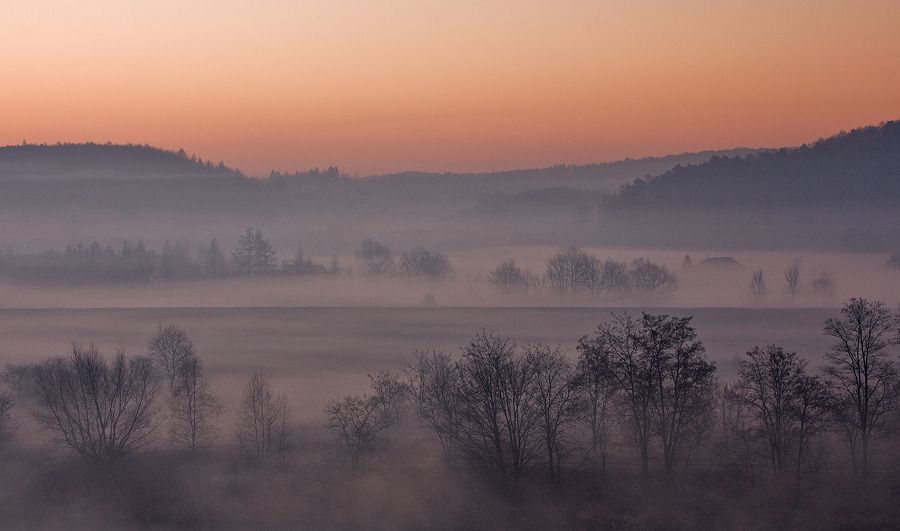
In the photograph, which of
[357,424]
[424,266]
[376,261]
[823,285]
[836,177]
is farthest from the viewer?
[836,177]

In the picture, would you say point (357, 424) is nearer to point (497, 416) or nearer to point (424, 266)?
point (497, 416)

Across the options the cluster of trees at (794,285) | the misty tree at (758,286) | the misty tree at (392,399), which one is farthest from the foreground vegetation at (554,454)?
the cluster of trees at (794,285)

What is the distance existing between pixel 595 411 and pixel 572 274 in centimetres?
8247

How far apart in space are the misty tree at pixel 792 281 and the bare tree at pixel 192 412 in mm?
80346

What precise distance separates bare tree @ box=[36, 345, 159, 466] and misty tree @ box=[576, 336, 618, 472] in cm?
1999

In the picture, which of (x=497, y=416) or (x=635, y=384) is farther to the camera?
(x=497, y=416)

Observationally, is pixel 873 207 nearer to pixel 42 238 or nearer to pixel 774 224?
pixel 774 224

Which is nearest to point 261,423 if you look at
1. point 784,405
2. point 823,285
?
point 784,405

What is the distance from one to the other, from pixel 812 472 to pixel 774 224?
511 feet

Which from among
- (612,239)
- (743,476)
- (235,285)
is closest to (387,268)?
(235,285)

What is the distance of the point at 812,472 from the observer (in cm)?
3544

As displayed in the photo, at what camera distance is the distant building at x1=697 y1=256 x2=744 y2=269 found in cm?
13475

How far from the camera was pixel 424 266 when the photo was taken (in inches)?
5512

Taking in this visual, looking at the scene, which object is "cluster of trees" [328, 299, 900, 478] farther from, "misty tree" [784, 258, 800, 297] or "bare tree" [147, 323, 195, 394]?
"misty tree" [784, 258, 800, 297]
